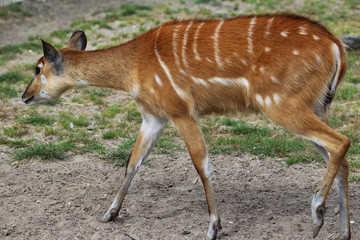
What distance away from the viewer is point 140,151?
462 centimetres

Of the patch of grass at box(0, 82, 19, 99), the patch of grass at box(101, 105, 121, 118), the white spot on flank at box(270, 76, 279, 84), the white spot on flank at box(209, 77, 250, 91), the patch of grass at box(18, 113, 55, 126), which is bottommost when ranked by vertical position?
the patch of grass at box(101, 105, 121, 118)

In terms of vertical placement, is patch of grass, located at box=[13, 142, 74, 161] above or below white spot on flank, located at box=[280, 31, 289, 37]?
below

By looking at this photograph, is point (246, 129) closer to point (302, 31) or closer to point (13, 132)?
point (302, 31)

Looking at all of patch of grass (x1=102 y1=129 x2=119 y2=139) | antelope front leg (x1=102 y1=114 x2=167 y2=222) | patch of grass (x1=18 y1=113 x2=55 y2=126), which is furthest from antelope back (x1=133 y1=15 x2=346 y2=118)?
patch of grass (x1=18 y1=113 x2=55 y2=126)

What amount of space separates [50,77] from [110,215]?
1267 mm

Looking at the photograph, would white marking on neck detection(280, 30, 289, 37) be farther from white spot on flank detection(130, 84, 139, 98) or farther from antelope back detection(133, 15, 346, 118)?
white spot on flank detection(130, 84, 139, 98)

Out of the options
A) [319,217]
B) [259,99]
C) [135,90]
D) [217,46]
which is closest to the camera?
[319,217]

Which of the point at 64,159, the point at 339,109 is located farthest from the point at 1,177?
the point at 339,109

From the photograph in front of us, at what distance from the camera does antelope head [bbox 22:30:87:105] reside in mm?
4594

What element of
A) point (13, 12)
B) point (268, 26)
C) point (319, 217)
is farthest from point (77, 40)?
point (13, 12)

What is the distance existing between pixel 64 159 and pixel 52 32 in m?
5.27

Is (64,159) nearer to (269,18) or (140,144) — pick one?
(140,144)

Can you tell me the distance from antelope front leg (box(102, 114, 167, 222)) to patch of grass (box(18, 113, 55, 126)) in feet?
7.44

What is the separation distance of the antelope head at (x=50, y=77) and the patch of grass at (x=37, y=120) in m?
1.70
